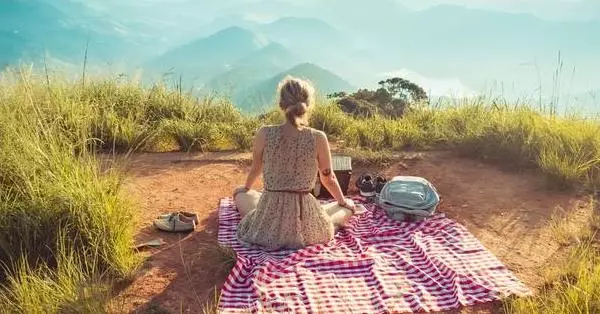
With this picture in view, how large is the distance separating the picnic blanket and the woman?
0.11 meters

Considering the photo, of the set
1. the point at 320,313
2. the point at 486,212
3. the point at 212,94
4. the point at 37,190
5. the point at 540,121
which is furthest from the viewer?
the point at 212,94

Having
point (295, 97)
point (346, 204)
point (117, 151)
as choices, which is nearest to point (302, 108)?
point (295, 97)

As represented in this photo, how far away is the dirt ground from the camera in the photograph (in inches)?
148

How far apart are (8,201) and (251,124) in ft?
14.3

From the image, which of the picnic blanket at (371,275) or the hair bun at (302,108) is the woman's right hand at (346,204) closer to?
the picnic blanket at (371,275)

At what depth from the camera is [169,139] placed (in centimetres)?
743

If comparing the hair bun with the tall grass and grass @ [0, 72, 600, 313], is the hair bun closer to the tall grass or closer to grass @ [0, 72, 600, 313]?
grass @ [0, 72, 600, 313]

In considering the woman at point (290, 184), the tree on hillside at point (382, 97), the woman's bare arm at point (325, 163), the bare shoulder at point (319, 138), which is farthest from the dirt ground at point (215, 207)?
the tree on hillside at point (382, 97)

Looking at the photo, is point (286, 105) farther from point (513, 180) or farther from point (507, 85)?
point (507, 85)

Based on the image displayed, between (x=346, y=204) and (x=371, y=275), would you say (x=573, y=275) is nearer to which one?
Result: (x=371, y=275)

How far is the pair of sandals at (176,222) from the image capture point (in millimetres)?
4672

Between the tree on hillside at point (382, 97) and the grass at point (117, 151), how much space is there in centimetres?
317

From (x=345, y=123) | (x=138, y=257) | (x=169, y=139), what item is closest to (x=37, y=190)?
(x=138, y=257)

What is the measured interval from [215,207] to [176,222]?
722 millimetres
